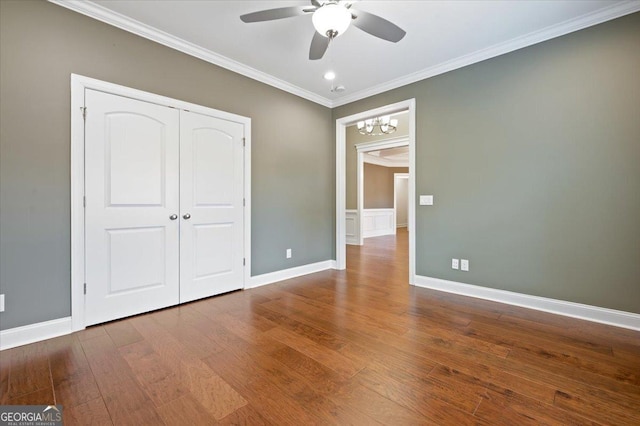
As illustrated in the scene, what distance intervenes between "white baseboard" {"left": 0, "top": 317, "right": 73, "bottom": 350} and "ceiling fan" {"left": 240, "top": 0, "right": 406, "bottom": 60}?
2813mm

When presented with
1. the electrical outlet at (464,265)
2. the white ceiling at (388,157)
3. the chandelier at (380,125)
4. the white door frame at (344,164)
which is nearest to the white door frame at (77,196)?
the white door frame at (344,164)

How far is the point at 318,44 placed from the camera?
7.62 feet

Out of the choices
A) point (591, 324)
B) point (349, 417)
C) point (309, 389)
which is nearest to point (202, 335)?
point (309, 389)

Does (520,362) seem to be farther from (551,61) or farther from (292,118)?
(292,118)

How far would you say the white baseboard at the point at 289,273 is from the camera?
356cm

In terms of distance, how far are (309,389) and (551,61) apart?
11.9 feet

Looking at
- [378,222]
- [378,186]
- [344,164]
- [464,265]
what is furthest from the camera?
[378,186]

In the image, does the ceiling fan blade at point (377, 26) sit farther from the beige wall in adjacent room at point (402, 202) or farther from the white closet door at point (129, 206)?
the beige wall in adjacent room at point (402, 202)

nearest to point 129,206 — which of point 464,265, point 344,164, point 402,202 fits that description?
point 344,164

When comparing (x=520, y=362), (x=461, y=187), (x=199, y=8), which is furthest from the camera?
(x=461, y=187)

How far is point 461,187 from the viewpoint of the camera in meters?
3.26

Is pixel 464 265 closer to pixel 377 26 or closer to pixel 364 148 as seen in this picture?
pixel 377 26

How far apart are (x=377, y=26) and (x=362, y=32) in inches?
27.7

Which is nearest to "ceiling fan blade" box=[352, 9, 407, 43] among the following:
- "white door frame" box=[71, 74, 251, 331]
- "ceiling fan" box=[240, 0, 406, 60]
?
"ceiling fan" box=[240, 0, 406, 60]
